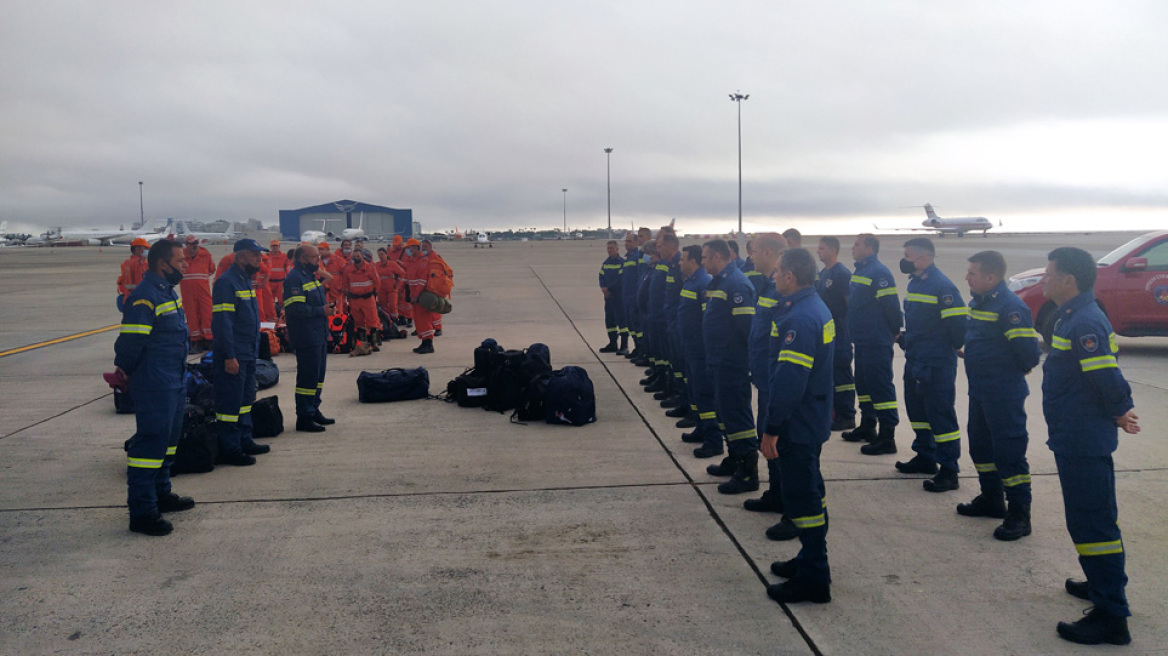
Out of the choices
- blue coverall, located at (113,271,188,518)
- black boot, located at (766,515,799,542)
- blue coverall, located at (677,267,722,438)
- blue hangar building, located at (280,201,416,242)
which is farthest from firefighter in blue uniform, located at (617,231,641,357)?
blue hangar building, located at (280,201,416,242)

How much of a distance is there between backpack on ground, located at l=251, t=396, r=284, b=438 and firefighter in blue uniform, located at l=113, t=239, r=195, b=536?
231 centimetres

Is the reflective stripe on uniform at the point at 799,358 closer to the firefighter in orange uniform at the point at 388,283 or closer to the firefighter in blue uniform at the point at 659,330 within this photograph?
the firefighter in blue uniform at the point at 659,330

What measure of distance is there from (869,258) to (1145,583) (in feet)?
11.7

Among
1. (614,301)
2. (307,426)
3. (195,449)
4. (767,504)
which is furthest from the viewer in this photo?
(614,301)

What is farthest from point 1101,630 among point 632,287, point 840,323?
point 632,287

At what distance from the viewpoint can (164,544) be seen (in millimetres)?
5055

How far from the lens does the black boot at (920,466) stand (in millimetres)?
6352

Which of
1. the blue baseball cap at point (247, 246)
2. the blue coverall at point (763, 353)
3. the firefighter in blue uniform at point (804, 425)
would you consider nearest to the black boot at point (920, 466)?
the blue coverall at point (763, 353)

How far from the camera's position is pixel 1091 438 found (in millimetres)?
3842

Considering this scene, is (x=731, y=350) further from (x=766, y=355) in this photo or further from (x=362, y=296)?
(x=362, y=296)

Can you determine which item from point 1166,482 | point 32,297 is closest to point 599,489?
point 1166,482

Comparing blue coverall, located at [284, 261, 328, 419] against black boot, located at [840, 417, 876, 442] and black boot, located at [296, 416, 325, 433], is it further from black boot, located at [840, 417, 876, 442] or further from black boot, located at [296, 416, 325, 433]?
black boot, located at [840, 417, 876, 442]

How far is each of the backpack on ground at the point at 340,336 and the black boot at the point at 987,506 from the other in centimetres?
1055

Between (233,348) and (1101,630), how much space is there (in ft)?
21.5
